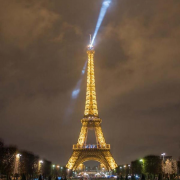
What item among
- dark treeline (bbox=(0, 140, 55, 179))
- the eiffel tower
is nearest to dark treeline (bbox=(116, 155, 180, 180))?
the eiffel tower

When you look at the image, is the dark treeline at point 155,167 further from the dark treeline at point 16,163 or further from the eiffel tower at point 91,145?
the dark treeline at point 16,163

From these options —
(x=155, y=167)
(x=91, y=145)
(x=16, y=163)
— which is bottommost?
(x=155, y=167)

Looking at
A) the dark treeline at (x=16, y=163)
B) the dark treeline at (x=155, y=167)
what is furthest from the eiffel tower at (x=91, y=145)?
the dark treeline at (x=16, y=163)

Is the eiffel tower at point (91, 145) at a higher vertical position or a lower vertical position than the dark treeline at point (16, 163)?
higher

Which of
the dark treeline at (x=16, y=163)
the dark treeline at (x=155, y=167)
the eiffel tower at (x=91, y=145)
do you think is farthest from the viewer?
the eiffel tower at (x=91, y=145)

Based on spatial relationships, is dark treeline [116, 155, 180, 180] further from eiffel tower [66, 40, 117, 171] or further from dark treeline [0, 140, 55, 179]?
dark treeline [0, 140, 55, 179]

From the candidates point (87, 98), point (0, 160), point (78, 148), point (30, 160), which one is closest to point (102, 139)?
point (78, 148)

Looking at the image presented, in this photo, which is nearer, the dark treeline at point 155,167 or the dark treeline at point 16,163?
the dark treeline at point 16,163

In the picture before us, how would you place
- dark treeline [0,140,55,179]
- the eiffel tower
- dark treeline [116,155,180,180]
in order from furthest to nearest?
the eiffel tower < dark treeline [116,155,180,180] < dark treeline [0,140,55,179]

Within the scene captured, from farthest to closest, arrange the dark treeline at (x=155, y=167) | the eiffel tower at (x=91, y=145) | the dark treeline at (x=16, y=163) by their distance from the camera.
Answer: the eiffel tower at (x=91, y=145)
the dark treeline at (x=155, y=167)
the dark treeline at (x=16, y=163)

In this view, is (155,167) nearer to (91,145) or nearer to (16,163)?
(91,145)

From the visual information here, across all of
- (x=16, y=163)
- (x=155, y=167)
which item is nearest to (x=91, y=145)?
(x=155, y=167)
